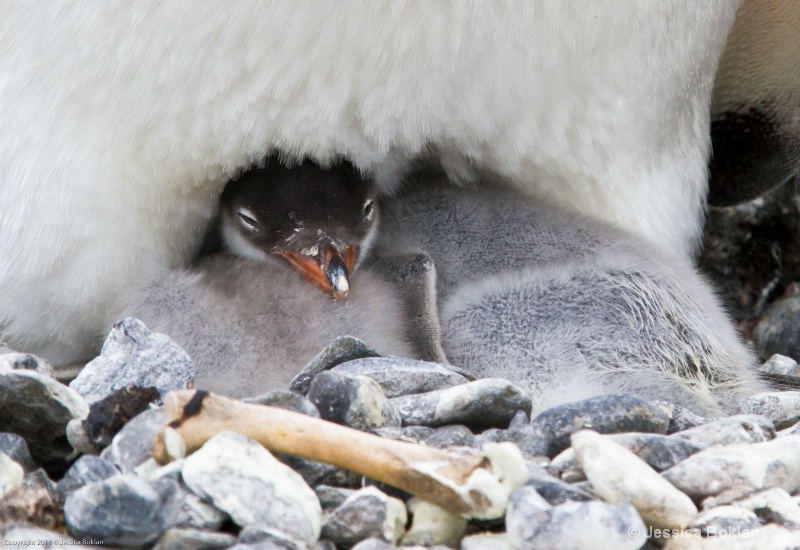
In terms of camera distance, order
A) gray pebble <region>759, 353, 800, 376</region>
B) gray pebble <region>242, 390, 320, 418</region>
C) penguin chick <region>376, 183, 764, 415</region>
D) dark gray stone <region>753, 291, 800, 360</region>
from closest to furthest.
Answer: gray pebble <region>242, 390, 320, 418</region> → penguin chick <region>376, 183, 764, 415</region> → gray pebble <region>759, 353, 800, 376</region> → dark gray stone <region>753, 291, 800, 360</region>

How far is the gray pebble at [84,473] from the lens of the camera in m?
Answer: 1.16

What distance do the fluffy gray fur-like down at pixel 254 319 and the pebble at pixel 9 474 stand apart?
1.30 feet

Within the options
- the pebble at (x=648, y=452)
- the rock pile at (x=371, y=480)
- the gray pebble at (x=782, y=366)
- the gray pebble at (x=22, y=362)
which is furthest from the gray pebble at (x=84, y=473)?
the gray pebble at (x=782, y=366)

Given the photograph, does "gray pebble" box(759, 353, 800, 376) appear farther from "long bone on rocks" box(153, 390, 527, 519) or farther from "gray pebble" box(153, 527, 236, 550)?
"gray pebble" box(153, 527, 236, 550)

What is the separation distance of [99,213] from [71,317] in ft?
0.63

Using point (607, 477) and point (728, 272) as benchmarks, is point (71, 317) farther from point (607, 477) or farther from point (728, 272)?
point (728, 272)

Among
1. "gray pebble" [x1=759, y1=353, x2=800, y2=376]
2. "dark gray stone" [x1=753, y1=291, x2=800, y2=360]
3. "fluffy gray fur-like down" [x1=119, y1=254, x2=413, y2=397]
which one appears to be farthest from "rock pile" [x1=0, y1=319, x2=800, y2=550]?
"dark gray stone" [x1=753, y1=291, x2=800, y2=360]

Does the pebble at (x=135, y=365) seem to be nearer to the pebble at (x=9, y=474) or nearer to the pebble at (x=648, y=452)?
the pebble at (x=9, y=474)

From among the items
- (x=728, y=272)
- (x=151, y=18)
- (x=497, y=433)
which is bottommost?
(x=728, y=272)

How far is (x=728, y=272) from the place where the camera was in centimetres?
279

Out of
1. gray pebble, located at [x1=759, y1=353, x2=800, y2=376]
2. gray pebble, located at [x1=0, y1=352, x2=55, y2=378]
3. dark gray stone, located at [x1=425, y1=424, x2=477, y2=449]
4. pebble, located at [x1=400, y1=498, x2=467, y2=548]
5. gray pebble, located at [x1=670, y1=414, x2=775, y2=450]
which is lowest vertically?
gray pebble, located at [x1=759, y1=353, x2=800, y2=376]

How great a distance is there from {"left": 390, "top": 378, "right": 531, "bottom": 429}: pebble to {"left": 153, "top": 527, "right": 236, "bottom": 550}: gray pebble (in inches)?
15.3

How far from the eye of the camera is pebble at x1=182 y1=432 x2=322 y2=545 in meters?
1.07

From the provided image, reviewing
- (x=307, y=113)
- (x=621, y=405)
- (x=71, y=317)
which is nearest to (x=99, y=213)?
(x=71, y=317)
